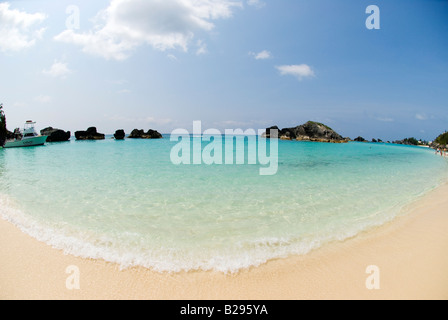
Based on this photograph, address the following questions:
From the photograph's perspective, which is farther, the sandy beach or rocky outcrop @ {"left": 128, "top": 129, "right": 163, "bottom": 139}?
rocky outcrop @ {"left": 128, "top": 129, "right": 163, "bottom": 139}

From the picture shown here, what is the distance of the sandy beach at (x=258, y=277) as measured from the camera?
3834mm

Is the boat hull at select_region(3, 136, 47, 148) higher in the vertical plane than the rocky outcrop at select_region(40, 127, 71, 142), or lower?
lower

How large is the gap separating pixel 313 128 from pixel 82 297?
13948cm

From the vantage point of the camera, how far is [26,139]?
53000 millimetres

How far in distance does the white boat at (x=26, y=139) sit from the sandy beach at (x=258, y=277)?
67.4 meters

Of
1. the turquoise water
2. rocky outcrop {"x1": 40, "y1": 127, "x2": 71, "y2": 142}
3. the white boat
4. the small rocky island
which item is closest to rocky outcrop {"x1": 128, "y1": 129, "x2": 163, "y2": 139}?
rocky outcrop {"x1": 40, "y1": 127, "x2": 71, "y2": 142}

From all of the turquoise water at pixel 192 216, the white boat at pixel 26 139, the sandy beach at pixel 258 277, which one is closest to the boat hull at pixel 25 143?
the white boat at pixel 26 139

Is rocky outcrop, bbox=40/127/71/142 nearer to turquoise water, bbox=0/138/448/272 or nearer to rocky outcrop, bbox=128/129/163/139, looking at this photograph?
rocky outcrop, bbox=128/129/163/139

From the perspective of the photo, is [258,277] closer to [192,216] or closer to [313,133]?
[192,216]

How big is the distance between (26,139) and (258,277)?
73.8 metres

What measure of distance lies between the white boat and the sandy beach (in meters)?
67.4

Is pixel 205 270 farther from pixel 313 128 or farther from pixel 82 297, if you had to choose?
pixel 313 128

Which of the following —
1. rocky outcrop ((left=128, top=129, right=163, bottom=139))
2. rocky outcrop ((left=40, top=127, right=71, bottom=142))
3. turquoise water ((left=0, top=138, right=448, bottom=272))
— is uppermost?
rocky outcrop ((left=128, top=129, right=163, bottom=139))

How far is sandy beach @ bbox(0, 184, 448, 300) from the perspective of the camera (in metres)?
3.83
